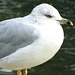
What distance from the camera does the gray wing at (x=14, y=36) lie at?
335cm

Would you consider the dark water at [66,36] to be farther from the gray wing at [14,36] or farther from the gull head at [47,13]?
the gull head at [47,13]

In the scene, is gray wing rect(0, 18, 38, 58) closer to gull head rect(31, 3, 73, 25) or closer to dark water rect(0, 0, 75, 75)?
gull head rect(31, 3, 73, 25)

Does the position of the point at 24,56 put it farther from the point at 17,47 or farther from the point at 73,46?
the point at 73,46

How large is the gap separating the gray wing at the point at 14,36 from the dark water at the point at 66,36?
1686 mm

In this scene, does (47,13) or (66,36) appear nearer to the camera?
(47,13)

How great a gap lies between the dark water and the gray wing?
1.69 m

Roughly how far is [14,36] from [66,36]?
3335 millimetres

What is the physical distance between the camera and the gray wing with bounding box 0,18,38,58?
11.0ft

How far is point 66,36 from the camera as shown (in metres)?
6.61

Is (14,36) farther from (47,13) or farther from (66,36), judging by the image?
(66,36)

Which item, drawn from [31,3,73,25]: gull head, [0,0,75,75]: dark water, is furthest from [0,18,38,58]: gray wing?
[0,0,75,75]: dark water

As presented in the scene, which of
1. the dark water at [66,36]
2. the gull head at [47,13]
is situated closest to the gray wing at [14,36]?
the gull head at [47,13]

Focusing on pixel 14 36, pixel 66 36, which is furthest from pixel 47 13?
pixel 66 36

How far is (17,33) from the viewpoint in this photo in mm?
3408
